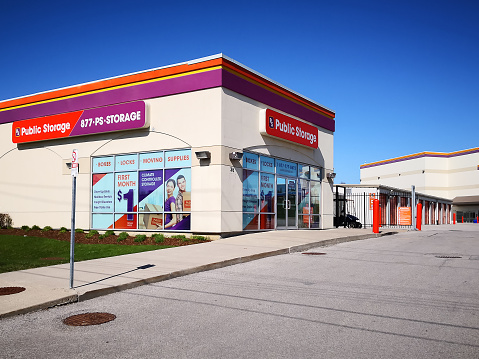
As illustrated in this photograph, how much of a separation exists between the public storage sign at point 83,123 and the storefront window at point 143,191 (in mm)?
1377

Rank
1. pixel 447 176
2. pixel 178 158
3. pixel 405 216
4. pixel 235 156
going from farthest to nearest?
pixel 447 176
pixel 405 216
pixel 178 158
pixel 235 156

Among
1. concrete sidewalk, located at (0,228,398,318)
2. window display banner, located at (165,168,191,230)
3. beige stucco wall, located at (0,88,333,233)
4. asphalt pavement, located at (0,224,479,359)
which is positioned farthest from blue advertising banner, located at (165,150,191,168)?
asphalt pavement, located at (0,224,479,359)

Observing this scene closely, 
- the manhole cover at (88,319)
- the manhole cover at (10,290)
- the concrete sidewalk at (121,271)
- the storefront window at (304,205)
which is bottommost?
the manhole cover at (88,319)

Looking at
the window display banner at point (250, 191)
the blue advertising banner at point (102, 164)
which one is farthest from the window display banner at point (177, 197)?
the blue advertising banner at point (102, 164)

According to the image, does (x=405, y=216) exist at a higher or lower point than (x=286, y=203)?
lower

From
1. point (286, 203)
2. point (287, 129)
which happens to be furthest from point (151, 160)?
point (286, 203)

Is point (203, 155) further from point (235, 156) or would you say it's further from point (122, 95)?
point (122, 95)

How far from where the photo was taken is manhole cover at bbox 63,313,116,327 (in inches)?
242

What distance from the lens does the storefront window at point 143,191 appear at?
739 inches

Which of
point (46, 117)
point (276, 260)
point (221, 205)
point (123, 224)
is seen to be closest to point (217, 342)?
point (276, 260)

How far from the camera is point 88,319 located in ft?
20.8

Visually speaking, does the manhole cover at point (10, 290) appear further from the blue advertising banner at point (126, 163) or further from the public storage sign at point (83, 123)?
the blue advertising banner at point (126, 163)

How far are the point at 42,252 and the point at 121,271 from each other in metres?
5.49

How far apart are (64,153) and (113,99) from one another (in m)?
4.06
